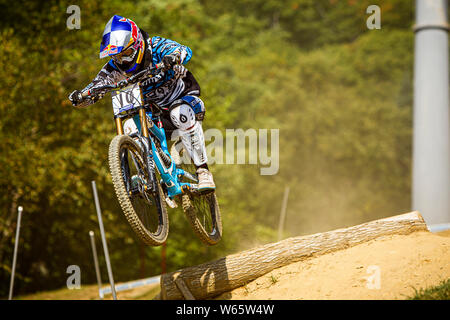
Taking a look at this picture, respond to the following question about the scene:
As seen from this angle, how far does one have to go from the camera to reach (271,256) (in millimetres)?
9219

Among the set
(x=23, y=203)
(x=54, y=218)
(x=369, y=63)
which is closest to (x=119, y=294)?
(x=23, y=203)

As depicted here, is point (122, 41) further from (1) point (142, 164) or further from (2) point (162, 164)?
(2) point (162, 164)

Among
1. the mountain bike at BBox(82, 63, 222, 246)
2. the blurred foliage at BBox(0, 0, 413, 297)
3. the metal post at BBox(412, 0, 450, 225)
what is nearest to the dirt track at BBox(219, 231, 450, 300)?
the mountain bike at BBox(82, 63, 222, 246)

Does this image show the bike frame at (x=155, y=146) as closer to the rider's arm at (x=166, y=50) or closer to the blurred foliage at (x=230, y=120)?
the rider's arm at (x=166, y=50)

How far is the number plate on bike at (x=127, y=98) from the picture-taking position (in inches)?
264

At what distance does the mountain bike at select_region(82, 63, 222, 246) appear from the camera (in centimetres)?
637

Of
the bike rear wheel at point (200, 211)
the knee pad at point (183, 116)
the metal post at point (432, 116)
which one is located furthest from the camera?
the metal post at point (432, 116)

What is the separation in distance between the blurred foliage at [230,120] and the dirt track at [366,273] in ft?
15.3

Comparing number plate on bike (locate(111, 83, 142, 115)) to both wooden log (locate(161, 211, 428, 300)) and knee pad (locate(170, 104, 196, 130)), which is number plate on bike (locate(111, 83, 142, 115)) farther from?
wooden log (locate(161, 211, 428, 300))

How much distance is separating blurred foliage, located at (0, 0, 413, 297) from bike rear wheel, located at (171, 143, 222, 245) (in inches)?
89.4

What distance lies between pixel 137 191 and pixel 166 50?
1.89 metres

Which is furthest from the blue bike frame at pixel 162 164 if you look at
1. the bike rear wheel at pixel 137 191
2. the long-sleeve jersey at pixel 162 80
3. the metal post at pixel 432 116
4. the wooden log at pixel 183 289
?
the metal post at pixel 432 116

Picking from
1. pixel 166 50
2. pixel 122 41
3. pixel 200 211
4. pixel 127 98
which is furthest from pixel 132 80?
pixel 200 211

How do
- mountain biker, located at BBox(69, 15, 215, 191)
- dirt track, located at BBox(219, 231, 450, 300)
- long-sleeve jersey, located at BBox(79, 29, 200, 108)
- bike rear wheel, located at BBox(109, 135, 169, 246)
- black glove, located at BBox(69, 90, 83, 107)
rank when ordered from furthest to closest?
1. dirt track, located at BBox(219, 231, 450, 300)
2. long-sleeve jersey, located at BBox(79, 29, 200, 108)
3. black glove, located at BBox(69, 90, 83, 107)
4. mountain biker, located at BBox(69, 15, 215, 191)
5. bike rear wheel, located at BBox(109, 135, 169, 246)
